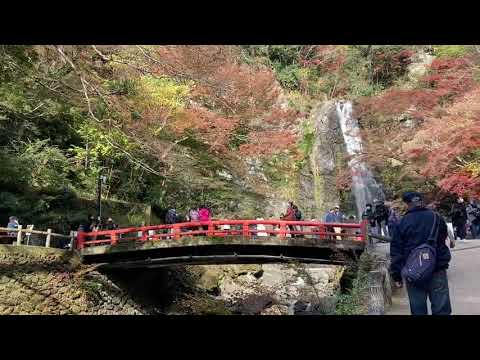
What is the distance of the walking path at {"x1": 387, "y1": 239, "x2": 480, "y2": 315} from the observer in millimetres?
6395

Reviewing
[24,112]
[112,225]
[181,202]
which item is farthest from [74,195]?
[181,202]

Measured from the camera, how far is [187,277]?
1473 centimetres

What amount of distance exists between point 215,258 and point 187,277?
3.06m

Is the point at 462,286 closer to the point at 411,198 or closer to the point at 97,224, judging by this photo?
the point at 411,198

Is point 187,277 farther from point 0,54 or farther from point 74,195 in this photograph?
point 0,54

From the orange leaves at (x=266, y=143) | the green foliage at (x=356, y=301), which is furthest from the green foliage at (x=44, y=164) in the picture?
the green foliage at (x=356, y=301)

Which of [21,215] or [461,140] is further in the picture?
[21,215]

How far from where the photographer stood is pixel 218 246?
11.6 meters

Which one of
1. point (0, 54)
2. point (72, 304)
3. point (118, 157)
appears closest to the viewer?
point (0, 54)

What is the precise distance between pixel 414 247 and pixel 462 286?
4.75 meters

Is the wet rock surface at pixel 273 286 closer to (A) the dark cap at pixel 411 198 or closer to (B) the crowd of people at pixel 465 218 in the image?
(B) the crowd of people at pixel 465 218

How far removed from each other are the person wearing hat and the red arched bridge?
23.4 ft

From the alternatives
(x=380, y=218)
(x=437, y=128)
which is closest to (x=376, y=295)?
(x=380, y=218)

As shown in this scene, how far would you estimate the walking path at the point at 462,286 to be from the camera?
6.39 m
